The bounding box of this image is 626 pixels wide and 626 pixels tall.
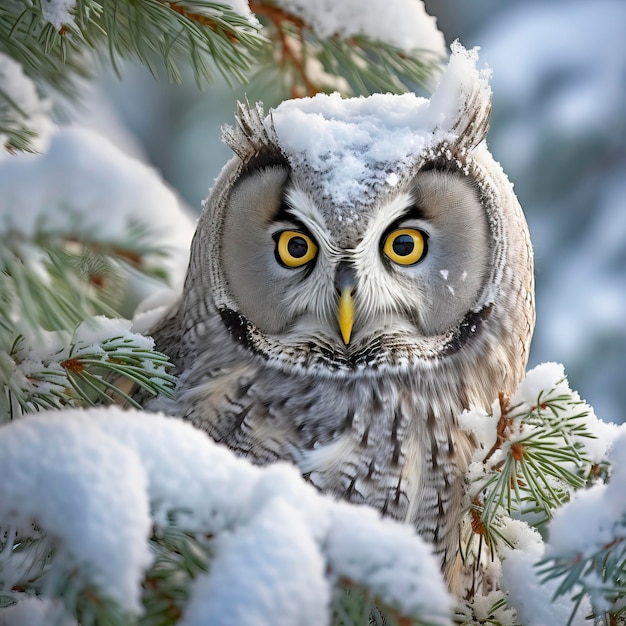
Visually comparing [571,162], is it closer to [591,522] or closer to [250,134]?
[250,134]

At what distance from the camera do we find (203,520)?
1.96ft

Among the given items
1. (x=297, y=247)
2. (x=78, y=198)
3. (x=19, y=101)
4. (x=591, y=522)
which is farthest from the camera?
(x=297, y=247)

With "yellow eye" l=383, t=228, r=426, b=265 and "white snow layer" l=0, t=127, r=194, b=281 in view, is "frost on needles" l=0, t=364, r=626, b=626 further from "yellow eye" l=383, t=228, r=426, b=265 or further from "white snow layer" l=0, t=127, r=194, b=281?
"yellow eye" l=383, t=228, r=426, b=265

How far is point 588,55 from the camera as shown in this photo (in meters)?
3.05

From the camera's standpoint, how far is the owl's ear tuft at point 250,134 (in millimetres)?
1102

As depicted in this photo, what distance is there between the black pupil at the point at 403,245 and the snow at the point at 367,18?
36 cm

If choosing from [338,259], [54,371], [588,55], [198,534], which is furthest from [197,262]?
[588,55]

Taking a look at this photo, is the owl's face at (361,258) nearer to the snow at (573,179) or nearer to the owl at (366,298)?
the owl at (366,298)

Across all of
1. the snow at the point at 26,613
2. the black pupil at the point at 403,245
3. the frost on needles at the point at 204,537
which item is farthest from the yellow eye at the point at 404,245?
the snow at the point at 26,613

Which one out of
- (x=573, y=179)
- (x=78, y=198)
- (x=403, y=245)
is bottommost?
(x=78, y=198)

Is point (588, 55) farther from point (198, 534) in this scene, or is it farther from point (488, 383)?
point (198, 534)

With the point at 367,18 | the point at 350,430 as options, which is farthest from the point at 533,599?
the point at 367,18

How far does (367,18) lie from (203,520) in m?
0.88

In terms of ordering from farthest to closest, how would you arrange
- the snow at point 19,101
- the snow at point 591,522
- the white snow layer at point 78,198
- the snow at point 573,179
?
1. the snow at point 573,179
2. the snow at point 19,101
3. the snow at point 591,522
4. the white snow layer at point 78,198
